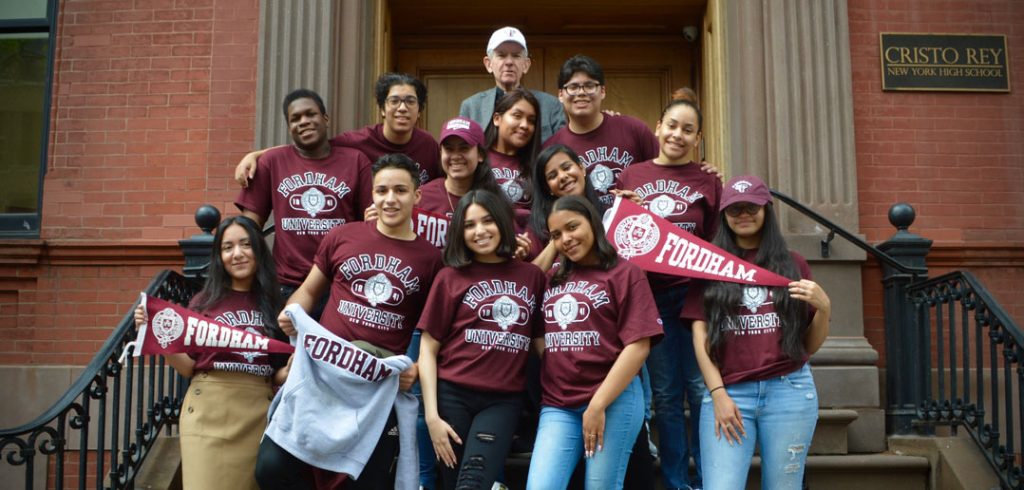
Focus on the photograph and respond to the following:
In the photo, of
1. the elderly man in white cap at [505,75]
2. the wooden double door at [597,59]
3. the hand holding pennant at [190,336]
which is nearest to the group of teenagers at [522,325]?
the hand holding pennant at [190,336]

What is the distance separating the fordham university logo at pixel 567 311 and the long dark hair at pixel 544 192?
0.65 metres

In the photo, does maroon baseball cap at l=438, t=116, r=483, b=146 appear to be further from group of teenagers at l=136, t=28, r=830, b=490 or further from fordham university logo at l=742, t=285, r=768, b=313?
fordham university logo at l=742, t=285, r=768, b=313

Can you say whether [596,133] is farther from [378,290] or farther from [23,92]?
[23,92]

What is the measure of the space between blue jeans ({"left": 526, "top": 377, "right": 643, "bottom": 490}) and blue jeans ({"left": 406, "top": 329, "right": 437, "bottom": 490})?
58 cm

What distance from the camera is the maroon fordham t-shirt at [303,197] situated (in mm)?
5117

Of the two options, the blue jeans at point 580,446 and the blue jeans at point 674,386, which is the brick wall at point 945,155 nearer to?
the blue jeans at point 674,386

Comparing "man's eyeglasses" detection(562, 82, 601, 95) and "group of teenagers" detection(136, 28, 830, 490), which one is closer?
"group of teenagers" detection(136, 28, 830, 490)

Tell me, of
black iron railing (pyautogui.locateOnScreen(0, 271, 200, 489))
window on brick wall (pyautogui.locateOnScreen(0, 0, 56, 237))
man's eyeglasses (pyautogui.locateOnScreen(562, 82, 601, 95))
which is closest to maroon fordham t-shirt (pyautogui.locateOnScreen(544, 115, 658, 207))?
man's eyeglasses (pyautogui.locateOnScreen(562, 82, 601, 95))

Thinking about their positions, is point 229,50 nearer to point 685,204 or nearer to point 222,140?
point 222,140

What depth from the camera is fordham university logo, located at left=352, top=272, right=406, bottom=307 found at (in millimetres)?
4406

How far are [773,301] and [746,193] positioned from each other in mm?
501

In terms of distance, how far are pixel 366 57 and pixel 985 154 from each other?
4.63m

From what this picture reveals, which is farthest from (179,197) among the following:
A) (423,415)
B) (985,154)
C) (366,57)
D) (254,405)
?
(985,154)

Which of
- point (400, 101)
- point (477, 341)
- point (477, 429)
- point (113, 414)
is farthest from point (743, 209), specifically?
point (113, 414)
